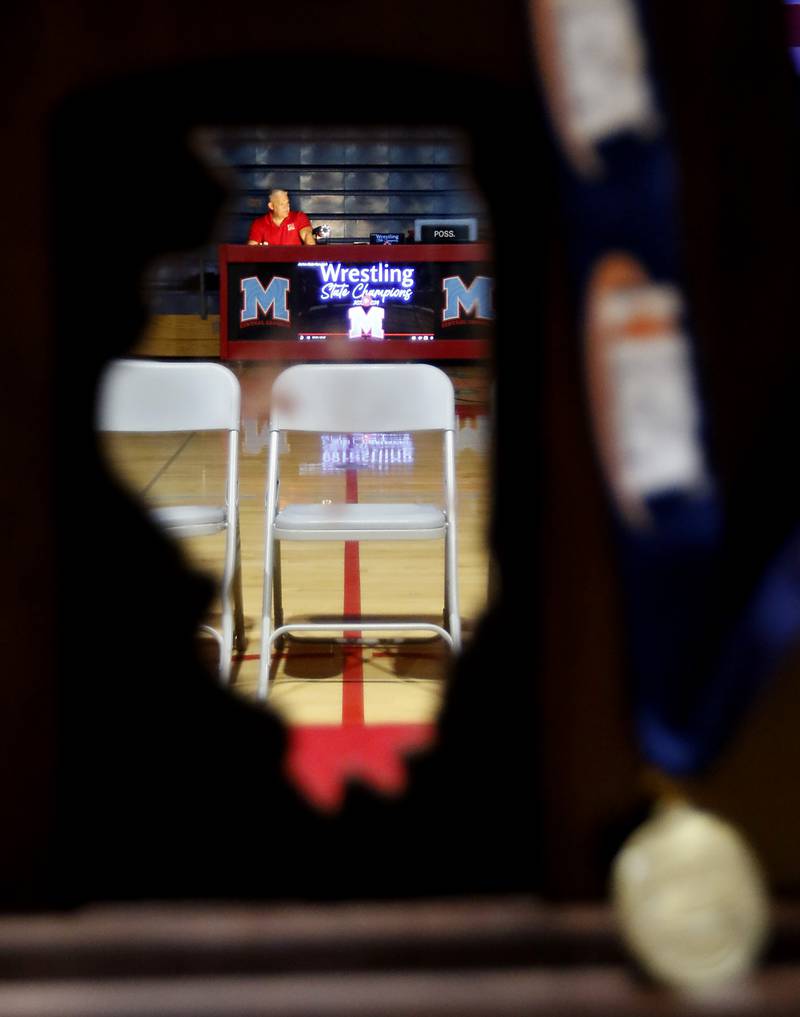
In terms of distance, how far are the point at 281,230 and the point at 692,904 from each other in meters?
6.14

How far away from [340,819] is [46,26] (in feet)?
3.26

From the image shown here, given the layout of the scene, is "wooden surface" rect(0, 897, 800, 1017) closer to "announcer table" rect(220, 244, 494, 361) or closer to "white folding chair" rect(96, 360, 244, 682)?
"white folding chair" rect(96, 360, 244, 682)

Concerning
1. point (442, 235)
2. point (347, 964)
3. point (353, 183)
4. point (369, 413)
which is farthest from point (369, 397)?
point (353, 183)

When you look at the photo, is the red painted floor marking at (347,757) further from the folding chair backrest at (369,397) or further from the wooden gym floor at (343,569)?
the folding chair backrest at (369,397)

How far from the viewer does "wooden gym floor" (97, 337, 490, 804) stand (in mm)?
1825

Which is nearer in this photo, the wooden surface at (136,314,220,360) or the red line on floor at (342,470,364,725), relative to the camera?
the red line on floor at (342,470,364,725)

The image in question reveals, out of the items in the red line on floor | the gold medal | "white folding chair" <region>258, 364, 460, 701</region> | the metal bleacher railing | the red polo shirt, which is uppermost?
the metal bleacher railing

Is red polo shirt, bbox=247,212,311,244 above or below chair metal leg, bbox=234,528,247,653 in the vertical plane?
above

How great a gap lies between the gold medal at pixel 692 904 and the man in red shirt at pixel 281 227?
234 inches

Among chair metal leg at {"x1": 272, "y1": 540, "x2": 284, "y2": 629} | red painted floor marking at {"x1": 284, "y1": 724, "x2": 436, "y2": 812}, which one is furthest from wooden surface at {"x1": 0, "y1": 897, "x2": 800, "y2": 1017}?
chair metal leg at {"x1": 272, "y1": 540, "x2": 284, "y2": 629}

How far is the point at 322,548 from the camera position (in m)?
3.21

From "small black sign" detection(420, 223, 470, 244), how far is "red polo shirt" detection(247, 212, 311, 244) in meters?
0.82

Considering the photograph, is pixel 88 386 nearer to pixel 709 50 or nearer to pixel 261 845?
pixel 261 845

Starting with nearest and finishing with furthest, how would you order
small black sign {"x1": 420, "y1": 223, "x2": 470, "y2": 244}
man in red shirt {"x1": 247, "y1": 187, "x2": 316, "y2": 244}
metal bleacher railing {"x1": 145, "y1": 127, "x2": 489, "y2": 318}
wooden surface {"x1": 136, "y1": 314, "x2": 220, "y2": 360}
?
man in red shirt {"x1": 247, "y1": 187, "x2": 316, "y2": 244}, small black sign {"x1": 420, "y1": 223, "x2": 470, "y2": 244}, wooden surface {"x1": 136, "y1": 314, "x2": 220, "y2": 360}, metal bleacher railing {"x1": 145, "y1": 127, "x2": 489, "y2": 318}
